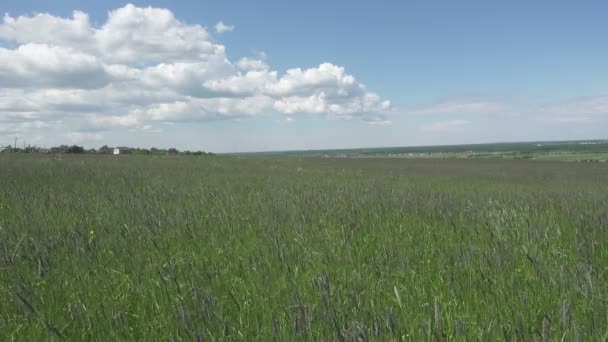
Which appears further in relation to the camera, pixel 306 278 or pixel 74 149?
pixel 74 149

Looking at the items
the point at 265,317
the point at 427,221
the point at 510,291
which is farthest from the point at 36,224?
the point at 510,291

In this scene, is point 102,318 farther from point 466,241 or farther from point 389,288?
point 466,241

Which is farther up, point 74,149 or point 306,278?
point 74,149

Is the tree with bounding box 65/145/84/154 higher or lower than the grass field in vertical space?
higher

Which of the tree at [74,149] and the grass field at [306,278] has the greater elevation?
the tree at [74,149]

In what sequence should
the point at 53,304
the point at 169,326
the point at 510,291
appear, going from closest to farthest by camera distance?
the point at 169,326, the point at 510,291, the point at 53,304

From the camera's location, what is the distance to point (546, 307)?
7.09ft

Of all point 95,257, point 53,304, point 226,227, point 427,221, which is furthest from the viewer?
point 427,221

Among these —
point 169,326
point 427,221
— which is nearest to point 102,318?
point 169,326

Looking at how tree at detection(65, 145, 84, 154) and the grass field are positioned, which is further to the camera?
tree at detection(65, 145, 84, 154)

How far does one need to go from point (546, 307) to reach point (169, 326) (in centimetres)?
210

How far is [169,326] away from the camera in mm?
2119

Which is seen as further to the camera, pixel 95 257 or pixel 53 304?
pixel 95 257

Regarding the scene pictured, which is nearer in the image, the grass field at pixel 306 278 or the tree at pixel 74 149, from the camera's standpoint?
the grass field at pixel 306 278
